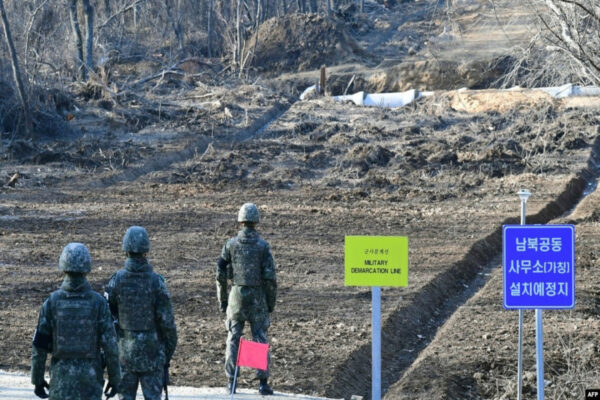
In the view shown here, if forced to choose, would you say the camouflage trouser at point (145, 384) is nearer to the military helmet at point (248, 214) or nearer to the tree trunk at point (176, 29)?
the military helmet at point (248, 214)

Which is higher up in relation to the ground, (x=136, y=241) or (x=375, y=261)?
(x=136, y=241)

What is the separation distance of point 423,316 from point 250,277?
5.25 m

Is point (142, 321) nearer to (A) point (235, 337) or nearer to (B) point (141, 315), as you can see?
(B) point (141, 315)

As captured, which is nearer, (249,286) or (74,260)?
(74,260)

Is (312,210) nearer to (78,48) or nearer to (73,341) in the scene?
→ (73,341)

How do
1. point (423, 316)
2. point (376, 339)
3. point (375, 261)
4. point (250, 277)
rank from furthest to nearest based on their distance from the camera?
point (423, 316), point (250, 277), point (376, 339), point (375, 261)

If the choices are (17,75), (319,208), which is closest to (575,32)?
(319,208)

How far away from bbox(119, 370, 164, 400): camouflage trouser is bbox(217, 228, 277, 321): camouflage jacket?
5.15ft

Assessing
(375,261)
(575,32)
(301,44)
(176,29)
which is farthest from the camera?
(176,29)

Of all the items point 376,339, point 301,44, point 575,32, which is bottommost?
point 376,339

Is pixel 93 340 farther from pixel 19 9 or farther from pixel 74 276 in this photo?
pixel 19 9

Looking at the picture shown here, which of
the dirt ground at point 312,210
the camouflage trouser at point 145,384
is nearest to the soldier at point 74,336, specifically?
the camouflage trouser at point 145,384

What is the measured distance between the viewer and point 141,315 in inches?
305

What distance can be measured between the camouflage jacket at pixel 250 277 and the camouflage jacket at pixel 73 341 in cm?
247
